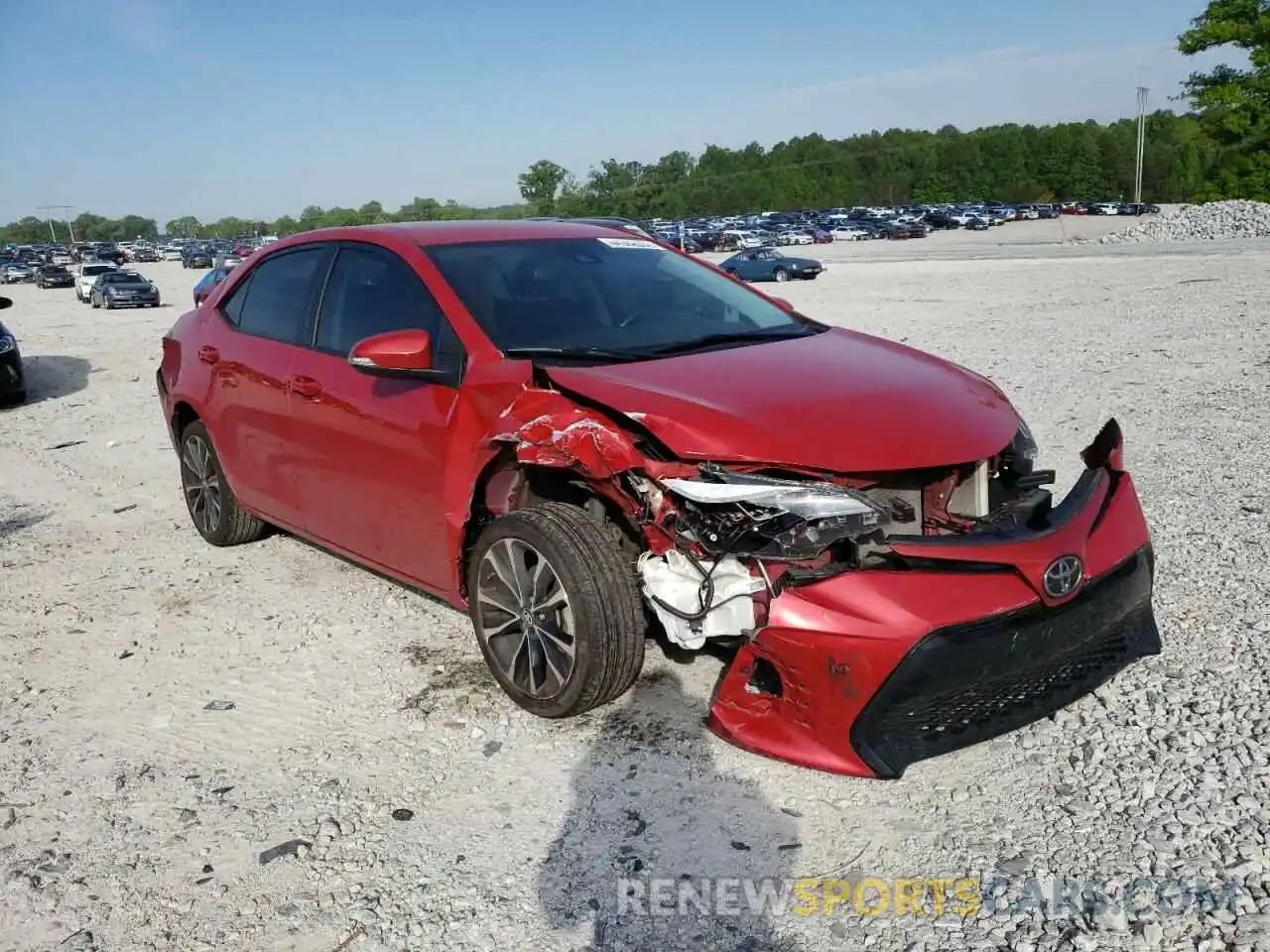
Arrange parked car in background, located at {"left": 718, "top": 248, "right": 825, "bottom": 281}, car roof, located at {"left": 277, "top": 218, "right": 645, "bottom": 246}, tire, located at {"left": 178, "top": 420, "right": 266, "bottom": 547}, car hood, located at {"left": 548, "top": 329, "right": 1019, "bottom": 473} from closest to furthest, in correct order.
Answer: car hood, located at {"left": 548, "top": 329, "right": 1019, "bottom": 473} < car roof, located at {"left": 277, "top": 218, "right": 645, "bottom": 246} < tire, located at {"left": 178, "top": 420, "right": 266, "bottom": 547} < parked car in background, located at {"left": 718, "top": 248, "right": 825, "bottom": 281}

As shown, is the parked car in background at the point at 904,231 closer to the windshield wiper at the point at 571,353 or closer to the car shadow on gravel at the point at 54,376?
the car shadow on gravel at the point at 54,376

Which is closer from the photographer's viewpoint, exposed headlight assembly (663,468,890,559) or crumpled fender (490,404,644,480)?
exposed headlight assembly (663,468,890,559)

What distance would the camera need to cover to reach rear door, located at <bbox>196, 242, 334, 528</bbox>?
486cm

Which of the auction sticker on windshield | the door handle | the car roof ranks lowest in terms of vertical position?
the door handle

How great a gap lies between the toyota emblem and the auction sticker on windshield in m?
2.50

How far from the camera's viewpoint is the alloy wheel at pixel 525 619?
356 centimetres

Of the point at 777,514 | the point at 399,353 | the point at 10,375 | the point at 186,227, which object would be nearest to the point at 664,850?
the point at 777,514

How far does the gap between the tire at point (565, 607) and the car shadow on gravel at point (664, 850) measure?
0.25 meters

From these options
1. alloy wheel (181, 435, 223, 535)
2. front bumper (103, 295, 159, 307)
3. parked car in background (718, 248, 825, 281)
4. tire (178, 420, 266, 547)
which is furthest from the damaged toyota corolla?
front bumper (103, 295, 159, 307)

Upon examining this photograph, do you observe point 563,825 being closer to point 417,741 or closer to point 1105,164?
point 417,741

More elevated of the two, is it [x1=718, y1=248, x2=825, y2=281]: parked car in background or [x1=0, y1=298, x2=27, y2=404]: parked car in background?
[x1=718, y1=248, x2=825, y2=281]: parked car in background

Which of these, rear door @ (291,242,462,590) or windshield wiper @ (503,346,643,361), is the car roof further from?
windshield wiper @ (503,346,643,361)

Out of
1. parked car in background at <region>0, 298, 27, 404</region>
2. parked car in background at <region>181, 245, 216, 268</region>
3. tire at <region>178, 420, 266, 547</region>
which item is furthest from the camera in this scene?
parked car in background at <region>181, 245, 216, 268</region>

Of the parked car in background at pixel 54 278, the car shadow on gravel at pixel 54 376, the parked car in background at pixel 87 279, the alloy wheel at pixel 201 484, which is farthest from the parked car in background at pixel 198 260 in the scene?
the alloy wheel at pixel 201 484
